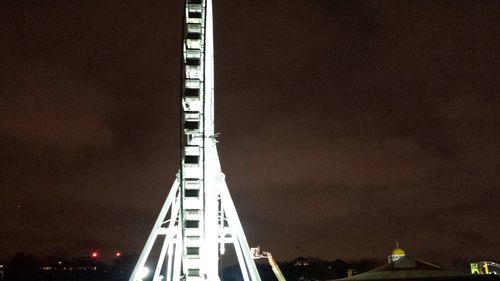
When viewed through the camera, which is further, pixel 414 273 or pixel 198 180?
pixel 414 273

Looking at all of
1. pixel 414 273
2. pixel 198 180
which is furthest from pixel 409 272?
pixel 198 180

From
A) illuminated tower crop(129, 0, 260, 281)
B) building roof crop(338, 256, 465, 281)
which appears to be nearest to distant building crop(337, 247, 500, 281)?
building roof crop(338, 256, 465, 281)

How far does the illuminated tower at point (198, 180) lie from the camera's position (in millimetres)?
22328

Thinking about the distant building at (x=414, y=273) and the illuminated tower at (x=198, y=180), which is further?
the distant building at (x=414, y=273)

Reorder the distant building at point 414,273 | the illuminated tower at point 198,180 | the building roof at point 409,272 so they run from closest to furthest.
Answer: the illuminated tower at point 198,180, the distant building at point 414,273, the building roof at point 409,272

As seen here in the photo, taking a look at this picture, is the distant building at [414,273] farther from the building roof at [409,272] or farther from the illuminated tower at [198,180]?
the illuminated tower at [198,180]

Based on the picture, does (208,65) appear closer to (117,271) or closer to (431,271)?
(431,271)

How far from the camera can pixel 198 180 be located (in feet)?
75.6

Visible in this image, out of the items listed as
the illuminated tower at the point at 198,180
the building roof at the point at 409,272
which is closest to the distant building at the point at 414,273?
the building roof at the point at 409,272

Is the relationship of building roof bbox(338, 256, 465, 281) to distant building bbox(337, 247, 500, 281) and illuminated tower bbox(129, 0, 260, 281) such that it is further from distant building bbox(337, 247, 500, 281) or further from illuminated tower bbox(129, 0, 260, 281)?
illuminated tower bbox(129, 0, 260, 281)

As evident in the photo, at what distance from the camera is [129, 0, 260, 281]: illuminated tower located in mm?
22328

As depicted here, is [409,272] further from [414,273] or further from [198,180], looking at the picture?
[198,180]

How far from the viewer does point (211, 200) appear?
77.2ft

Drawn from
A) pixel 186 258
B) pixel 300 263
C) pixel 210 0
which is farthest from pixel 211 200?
pixel 300 263
